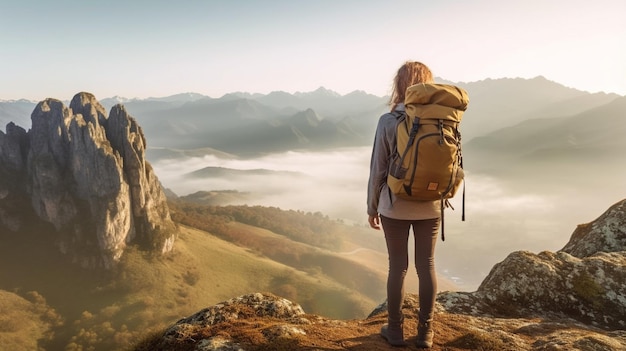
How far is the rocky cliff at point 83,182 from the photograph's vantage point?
131 metres

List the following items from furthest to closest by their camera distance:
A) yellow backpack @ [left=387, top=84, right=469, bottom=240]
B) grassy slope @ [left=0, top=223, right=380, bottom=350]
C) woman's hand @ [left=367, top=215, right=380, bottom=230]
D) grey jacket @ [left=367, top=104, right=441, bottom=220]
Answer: grassy slope @ [left=0, top=223, right=380, bottom=350]
woman's hand @ [left=367, top=215, right=380, bottom=230]
grey jacket @ [left=367, top=104, right=441, bottom=220]
yellow backpack @ [left=387, top=84, right=469, bottom=240]

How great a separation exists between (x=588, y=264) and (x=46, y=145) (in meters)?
179

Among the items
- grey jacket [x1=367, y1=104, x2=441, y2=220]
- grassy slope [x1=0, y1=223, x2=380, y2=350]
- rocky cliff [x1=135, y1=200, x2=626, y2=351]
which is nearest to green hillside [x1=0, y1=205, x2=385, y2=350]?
grassy slope [x1=0, y1=223, x2=380, y2=350]

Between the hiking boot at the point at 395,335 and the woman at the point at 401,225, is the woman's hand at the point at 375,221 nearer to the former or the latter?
the woman at the point at 401,225

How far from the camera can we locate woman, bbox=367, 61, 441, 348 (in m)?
5.98

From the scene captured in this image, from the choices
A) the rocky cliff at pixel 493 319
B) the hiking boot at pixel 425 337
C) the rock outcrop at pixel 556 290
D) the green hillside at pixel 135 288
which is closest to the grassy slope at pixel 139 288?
the green hillside at pixel 135 288

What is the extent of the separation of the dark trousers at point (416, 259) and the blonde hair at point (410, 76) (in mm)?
2214

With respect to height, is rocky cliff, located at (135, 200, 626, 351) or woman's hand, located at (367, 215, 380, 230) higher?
woman's hand, located at (367, 215, 380, 230)

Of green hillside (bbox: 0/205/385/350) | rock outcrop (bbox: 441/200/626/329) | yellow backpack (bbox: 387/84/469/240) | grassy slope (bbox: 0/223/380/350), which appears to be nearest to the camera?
yellow backpack (bbox: 387/84/469/240)

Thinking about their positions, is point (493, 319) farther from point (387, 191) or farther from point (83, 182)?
point (83, 182)

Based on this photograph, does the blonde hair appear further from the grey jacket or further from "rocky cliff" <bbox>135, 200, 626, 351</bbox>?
"rocky cliff" <bbox>135, 200, 626, 351</bbox>

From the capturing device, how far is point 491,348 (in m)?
6.30

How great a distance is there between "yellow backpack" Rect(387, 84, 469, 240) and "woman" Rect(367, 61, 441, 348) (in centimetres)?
32

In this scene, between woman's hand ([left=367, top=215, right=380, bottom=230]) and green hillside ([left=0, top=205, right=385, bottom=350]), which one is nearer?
woman's hand ([left=367, top=215, right=380, bottom=230])
